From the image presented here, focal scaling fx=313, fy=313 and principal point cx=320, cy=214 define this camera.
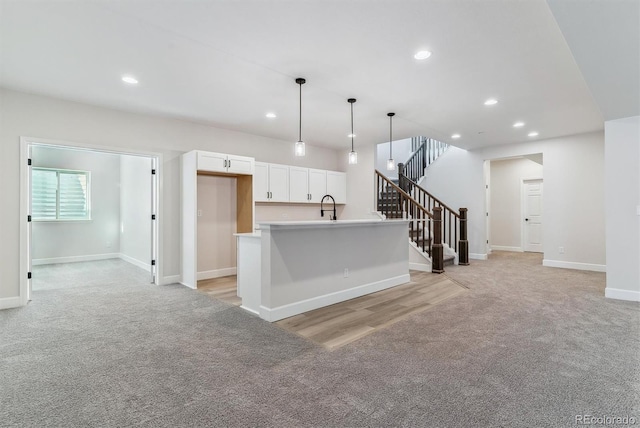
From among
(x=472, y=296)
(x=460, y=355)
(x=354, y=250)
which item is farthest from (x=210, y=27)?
(x=472, y=296)

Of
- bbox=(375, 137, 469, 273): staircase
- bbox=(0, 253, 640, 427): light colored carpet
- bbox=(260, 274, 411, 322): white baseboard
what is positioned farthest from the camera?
bbox=(375, 137, 469, 273): staircase

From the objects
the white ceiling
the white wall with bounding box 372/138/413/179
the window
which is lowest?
the window

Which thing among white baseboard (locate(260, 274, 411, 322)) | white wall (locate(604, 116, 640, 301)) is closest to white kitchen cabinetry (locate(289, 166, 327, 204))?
white baseboard (locate(260, 274, 411, 322))

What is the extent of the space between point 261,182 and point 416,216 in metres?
3.34

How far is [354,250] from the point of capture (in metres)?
4.39

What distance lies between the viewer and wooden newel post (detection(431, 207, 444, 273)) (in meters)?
6.02

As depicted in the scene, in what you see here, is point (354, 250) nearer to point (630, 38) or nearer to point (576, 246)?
point (630, 38)

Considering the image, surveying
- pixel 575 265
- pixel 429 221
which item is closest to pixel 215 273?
pixel 429 221

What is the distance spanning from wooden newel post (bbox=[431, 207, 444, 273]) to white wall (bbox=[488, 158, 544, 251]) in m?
3.87

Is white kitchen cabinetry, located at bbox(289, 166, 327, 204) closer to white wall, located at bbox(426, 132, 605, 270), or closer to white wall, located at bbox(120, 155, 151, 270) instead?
white wall, located at bbox(120, 155, 151, 270)

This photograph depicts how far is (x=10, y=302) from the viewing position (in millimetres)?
4012

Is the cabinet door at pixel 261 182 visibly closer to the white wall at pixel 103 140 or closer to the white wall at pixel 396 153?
the white wall at pixel 103 140

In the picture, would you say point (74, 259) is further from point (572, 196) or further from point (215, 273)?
point (572, 196)

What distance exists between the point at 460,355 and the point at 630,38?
8.74ft
